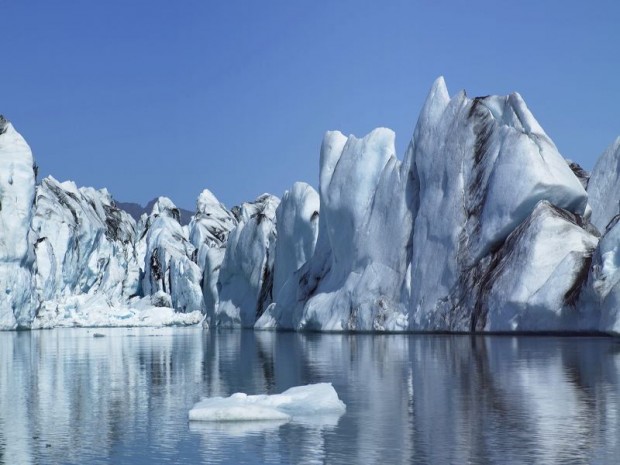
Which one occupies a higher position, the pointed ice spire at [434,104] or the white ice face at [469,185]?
the pointed ice spire at [434,104]

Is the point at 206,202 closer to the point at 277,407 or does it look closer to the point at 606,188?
the point at 606,188

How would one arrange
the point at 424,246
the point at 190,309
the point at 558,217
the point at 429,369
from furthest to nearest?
the point at 190,309 → the point at 424,246 → the point at 558,217 → the point at 429,369

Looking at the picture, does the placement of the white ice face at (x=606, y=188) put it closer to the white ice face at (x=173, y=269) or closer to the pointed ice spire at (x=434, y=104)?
the pointed ice spire at (x=434, y=104)

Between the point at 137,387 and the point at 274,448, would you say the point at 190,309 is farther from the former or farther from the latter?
A: the point at 274,448

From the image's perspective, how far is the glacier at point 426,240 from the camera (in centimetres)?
3050

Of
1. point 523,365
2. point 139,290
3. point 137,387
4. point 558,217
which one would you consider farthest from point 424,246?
point 139,290

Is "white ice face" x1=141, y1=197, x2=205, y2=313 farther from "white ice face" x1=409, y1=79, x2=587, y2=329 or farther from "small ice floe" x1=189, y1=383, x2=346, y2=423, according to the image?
"small ice floe" x1=189, y1=383, x2=346, y2=423

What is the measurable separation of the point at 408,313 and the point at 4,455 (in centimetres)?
2908

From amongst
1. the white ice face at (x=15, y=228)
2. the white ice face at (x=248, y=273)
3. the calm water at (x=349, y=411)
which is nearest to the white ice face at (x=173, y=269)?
the white ice face at (x=248, y=273)

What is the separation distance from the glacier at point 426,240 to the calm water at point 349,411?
28.0ft

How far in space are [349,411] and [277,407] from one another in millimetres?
929

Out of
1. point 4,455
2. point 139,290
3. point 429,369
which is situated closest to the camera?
point 4,455

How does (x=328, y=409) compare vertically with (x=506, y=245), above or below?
below

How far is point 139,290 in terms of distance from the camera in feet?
310
